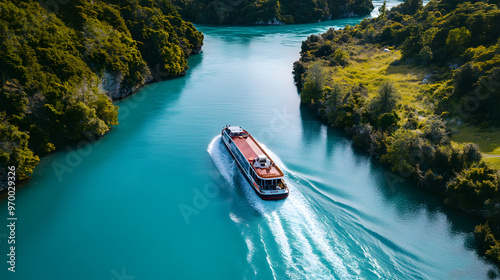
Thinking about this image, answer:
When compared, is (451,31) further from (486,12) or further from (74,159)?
(74,159)

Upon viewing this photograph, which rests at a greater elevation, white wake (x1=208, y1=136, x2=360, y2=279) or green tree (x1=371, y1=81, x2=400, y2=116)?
green tree (x1=371, y1=81, x2=400, y2=116)

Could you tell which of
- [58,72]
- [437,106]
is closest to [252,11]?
[437,106]

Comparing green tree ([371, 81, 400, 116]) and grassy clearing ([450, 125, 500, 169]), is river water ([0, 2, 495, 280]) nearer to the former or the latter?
green tree ([371, 81, 400, 116])

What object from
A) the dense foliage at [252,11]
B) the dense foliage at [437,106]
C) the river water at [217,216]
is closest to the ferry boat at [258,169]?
the river water at [217,216]

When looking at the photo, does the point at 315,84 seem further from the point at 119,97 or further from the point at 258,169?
the point at 119,97

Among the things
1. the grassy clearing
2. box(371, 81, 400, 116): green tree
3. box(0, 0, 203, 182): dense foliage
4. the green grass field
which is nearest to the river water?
box(0, 0, 203, 182): dense foliage

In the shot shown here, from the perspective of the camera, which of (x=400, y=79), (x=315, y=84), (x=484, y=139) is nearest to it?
(x=484, y=139)
